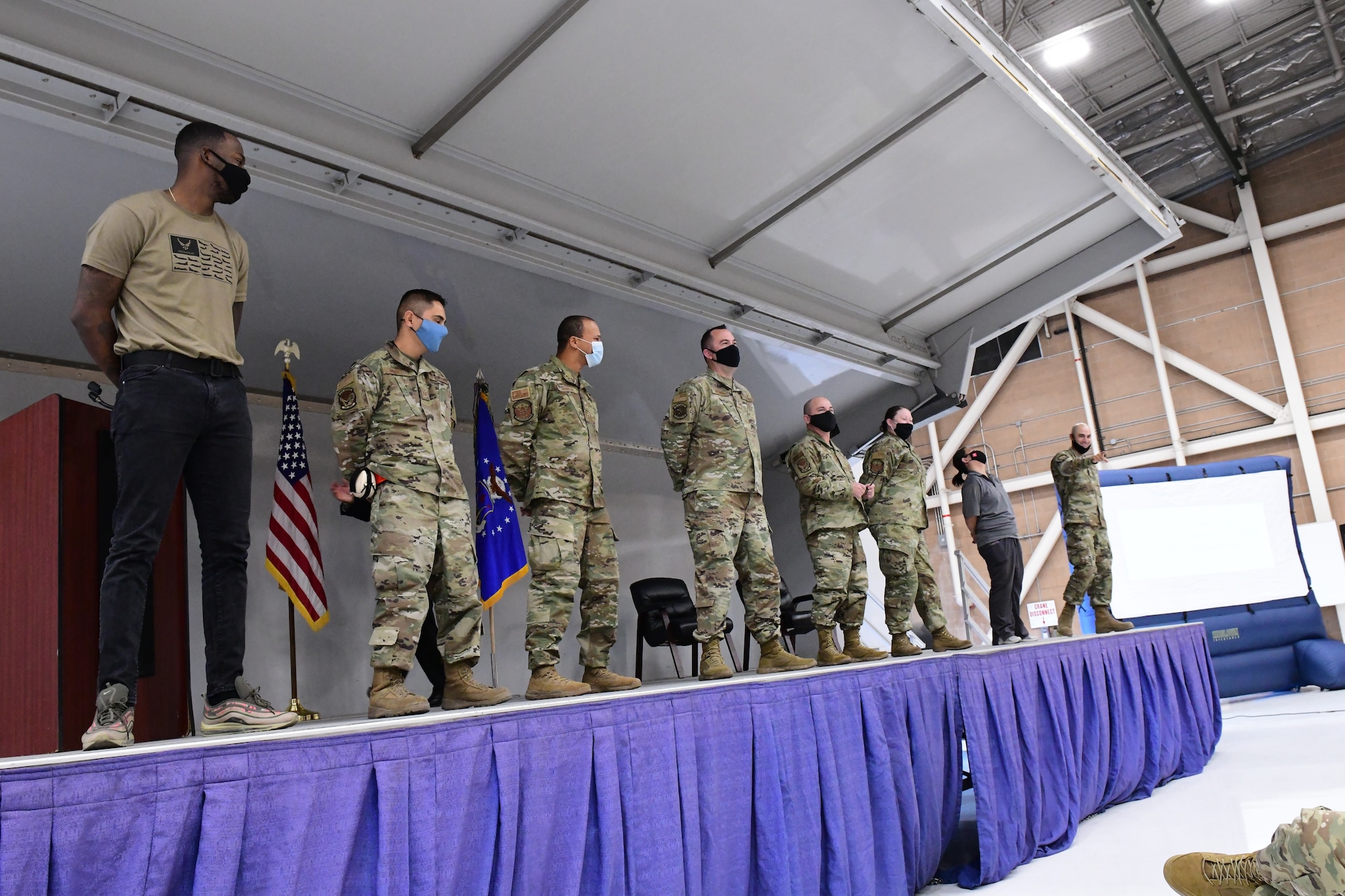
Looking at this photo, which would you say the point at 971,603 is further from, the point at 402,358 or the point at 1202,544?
the point at 402,358

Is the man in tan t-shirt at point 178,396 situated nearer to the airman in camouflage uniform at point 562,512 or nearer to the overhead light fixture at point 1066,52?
the airman in camouflage uniform at point 562,512

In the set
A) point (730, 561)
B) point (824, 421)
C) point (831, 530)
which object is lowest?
point (730, 561)

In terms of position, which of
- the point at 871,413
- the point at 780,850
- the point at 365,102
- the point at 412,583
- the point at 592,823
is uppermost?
the point at 365,102

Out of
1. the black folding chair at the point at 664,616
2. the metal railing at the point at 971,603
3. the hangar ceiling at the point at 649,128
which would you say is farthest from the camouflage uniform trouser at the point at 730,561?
the metal railing at the point at 971,603

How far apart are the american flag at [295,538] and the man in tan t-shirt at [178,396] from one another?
169 centimetres

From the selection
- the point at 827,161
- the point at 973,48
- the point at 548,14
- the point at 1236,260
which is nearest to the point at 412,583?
the point at 548,14

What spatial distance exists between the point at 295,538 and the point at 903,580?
109 inches

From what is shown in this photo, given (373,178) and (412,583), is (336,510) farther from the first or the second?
(412,583)

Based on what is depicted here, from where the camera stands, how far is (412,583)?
8.33 feet

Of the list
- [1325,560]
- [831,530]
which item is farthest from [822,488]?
[1325,560]

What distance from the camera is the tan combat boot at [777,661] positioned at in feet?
11.5

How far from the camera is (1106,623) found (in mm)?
5949

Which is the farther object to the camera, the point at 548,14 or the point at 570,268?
→ the point at 570,268

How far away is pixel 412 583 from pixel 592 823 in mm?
874
